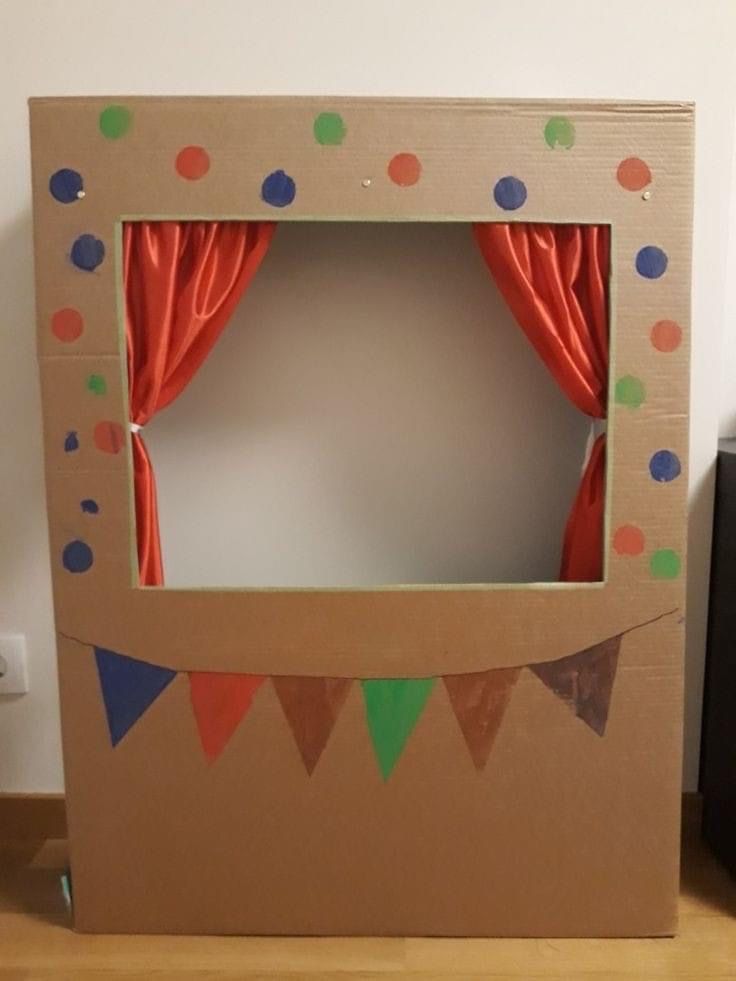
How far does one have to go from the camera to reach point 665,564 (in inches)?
55.9

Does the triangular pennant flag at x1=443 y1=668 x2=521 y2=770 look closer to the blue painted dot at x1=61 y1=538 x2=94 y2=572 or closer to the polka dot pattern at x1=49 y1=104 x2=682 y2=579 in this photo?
the polka dot pattern at x1=49 y1=104 x2=682 y2=579

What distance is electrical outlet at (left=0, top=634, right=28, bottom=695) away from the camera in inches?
67.9

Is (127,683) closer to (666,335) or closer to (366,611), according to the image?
(366,611)

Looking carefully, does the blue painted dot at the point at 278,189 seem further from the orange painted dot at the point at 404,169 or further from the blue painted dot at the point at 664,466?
the blue painted dot at the point at 664,466

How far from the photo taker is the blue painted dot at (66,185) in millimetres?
1331

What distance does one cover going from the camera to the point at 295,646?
1428 millimetres

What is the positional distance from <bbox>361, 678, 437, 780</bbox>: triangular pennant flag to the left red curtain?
0.40 metres

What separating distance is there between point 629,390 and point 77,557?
34.5 inches

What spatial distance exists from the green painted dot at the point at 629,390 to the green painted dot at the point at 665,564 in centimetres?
24

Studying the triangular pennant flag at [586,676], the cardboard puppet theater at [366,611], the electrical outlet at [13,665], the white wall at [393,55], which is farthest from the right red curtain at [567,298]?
the electrical outlet at [13,665]

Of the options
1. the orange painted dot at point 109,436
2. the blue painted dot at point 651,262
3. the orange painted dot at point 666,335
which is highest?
the blue painted dot at point 651,262

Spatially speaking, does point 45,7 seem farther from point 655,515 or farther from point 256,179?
point 655,515

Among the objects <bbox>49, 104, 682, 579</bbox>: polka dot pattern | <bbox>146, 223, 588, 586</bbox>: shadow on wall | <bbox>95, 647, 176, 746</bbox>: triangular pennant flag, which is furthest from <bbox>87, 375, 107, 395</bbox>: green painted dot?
<bbox>95, 647, 176, 746</bbox>: triangular pennant flag

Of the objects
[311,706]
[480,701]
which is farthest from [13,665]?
[480,701]
